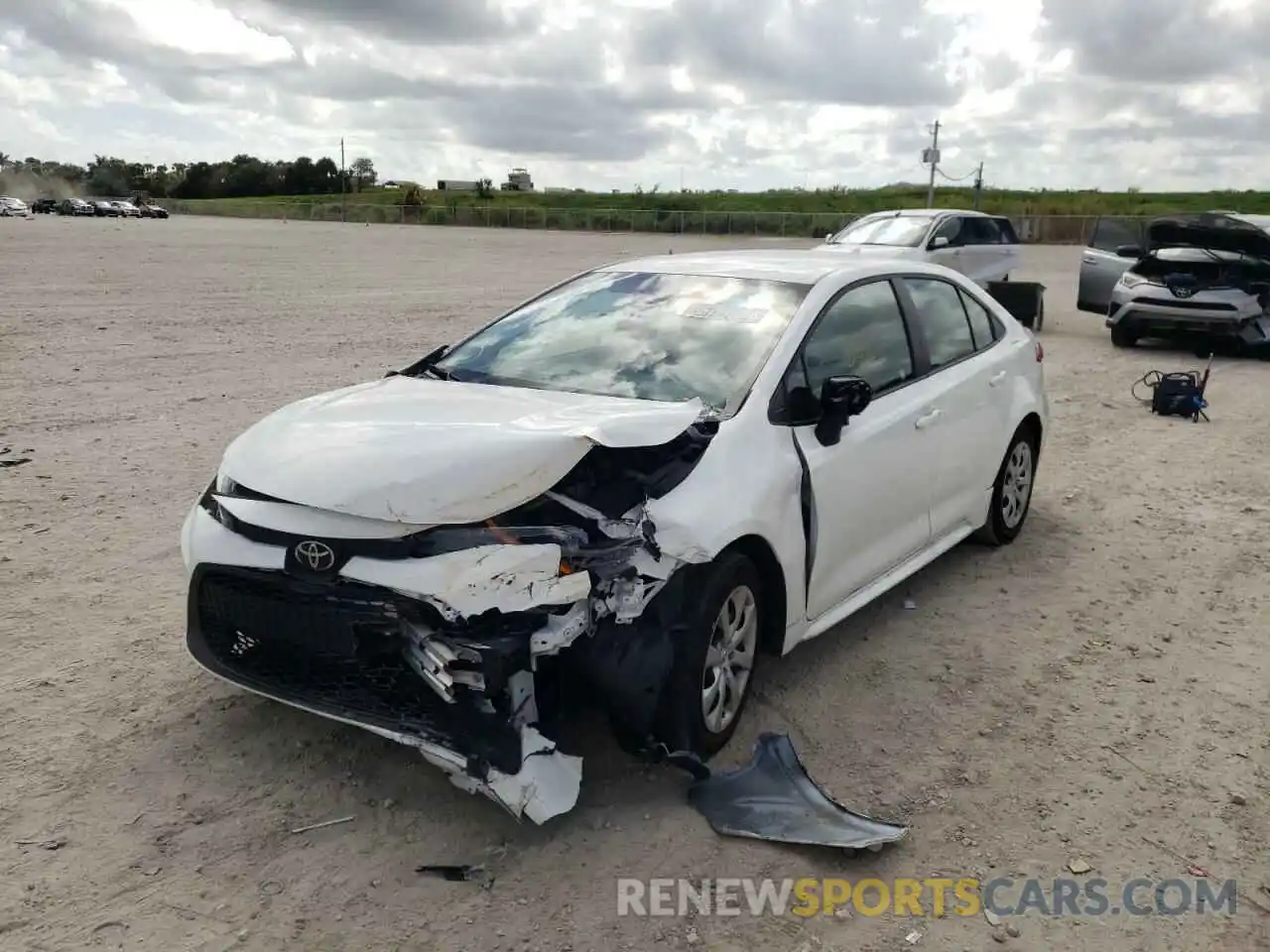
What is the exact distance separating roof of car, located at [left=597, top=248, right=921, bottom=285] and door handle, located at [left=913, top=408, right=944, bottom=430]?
27.5 inches

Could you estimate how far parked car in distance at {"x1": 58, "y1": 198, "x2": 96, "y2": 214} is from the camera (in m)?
75.9

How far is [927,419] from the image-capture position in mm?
4934

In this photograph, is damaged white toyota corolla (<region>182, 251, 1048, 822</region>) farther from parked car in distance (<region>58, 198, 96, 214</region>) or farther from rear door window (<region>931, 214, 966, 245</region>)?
parked car in distance (<region>58, 198, 96, 214</region>)

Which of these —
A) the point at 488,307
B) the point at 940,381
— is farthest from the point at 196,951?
the point at 488,307

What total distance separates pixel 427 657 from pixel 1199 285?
42.7 feet

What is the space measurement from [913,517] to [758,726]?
138cm

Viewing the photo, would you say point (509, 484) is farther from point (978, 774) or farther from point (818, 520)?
point (978, 774)

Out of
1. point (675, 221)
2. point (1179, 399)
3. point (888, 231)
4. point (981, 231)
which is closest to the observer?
point (1179, 399)

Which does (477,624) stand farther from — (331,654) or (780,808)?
(780,808)

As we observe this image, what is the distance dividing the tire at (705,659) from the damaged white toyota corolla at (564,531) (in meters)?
0.01

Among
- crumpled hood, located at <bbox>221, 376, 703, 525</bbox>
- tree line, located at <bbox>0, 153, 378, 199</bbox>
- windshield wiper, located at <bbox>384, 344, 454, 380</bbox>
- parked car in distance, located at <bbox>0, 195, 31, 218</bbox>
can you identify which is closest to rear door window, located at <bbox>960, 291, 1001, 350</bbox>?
crumpled hood, located at <bbox>221, 376, 703, 525</bbox>

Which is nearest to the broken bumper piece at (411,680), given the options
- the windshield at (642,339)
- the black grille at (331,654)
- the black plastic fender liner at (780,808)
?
the black grille at (331,654)

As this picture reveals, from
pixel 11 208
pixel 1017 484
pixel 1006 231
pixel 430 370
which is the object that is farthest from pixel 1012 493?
pixel 11 208

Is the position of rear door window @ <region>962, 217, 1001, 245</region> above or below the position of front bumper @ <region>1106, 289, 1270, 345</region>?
above
